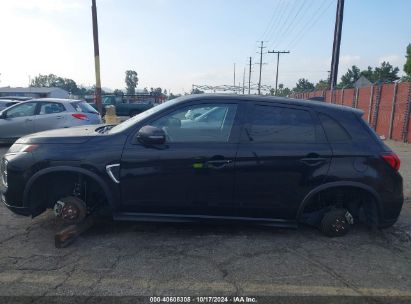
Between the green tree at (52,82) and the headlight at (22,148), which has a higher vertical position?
the green tree at (52,82)

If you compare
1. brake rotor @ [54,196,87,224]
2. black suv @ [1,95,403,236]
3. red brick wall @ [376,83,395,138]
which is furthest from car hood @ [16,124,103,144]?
red brick wall @ [376,83,395,138]

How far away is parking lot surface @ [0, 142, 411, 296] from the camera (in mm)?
3178

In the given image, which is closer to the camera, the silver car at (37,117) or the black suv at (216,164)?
the black suv at (216,164)

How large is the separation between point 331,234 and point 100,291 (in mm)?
2684

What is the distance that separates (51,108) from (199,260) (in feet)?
29.5

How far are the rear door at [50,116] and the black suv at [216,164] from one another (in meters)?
7.12

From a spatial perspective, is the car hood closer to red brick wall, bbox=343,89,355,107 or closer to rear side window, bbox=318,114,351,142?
rear side window, bbox=318,114,351,142

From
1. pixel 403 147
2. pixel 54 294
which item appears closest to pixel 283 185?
pixel 54 294

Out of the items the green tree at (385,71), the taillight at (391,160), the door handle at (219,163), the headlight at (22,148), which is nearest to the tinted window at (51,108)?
the headlight at (22,148)

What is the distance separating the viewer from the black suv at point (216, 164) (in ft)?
13.0

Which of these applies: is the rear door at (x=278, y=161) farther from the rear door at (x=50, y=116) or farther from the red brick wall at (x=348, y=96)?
the red brick wall at (x=348, y=96)

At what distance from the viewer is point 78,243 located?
13.1 ft

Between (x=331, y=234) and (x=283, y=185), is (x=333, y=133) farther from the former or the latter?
(x=331, y=234)

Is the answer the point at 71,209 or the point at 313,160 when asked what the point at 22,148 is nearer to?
the point at 71,209
